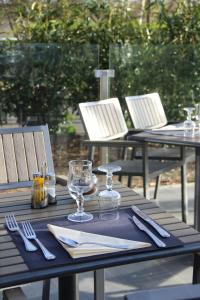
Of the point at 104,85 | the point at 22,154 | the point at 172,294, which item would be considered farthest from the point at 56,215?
the point at 104,85

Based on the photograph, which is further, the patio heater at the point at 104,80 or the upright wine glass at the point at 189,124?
the patio heater at the point at 104,80

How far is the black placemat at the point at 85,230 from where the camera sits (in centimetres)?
168

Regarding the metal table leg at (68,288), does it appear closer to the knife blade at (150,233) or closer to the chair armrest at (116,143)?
the knife blade at (150,233)

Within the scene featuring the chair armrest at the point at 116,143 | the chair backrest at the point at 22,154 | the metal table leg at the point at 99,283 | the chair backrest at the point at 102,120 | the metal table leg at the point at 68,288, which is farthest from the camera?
the chair backrest at the point at 102,120

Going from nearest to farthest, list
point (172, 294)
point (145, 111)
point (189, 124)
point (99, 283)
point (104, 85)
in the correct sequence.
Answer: point (172, 294)
point (99, 283)
point (189, 124)
point (145, 111)
point (104, 85)

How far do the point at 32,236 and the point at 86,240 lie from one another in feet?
0.66

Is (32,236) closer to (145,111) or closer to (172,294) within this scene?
(172,294)

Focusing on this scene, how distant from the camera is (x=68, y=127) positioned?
5691 millimetres

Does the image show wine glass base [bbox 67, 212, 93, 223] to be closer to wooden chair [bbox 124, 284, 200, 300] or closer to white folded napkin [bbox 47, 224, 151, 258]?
white folded napkin [bbox 47, 224, 151, 258]

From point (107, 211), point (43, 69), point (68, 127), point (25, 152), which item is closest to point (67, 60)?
point (43, 69)

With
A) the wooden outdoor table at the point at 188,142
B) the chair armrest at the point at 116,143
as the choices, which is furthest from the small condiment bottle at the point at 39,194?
the chair armrest at the point at 116,143

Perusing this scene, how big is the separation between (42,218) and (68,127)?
11.9 feet

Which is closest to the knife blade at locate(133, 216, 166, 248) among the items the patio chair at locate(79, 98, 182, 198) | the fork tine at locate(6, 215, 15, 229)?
the fork tine at locate(6, 215, 15, 229)

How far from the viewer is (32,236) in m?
1.88
